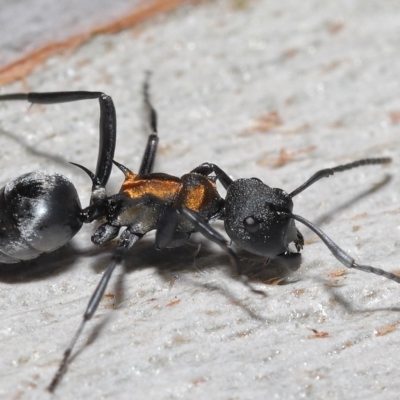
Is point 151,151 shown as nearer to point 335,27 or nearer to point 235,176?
point 235,176

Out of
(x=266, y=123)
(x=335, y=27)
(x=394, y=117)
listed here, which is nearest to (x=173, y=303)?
(x=266, y=123)

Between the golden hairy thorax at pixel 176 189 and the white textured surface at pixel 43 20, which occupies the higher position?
the white textured surface at pixel 43 20

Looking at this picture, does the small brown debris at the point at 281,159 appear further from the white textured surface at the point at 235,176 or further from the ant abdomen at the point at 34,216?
the ant abdomen at the point at 34,216

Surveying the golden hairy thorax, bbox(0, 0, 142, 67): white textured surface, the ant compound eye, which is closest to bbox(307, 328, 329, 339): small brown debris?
the ant compound eye

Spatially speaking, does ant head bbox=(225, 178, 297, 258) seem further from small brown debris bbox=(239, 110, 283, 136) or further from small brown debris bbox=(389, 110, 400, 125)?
small brown debris bbox=(389, 110, 400, 125)

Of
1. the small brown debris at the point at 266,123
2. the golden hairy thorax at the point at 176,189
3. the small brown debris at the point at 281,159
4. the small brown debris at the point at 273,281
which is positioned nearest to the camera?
the small brown debris at the point at 273,281

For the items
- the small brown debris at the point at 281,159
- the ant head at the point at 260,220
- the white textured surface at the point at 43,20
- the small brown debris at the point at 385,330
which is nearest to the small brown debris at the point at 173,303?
the ant head at the point at 260,220
